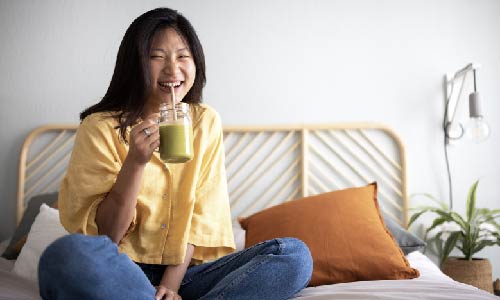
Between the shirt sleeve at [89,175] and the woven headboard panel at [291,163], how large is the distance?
122cm

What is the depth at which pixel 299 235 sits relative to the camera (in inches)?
72.9

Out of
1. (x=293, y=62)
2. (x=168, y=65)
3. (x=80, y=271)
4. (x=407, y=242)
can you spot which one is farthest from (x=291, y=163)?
(x=80, y=271)

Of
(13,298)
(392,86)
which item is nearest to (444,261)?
(392,86)

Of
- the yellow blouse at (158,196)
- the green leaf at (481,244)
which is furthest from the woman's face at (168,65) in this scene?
the green leaf at (481,244)

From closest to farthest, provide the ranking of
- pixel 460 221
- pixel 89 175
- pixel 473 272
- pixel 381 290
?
pixel 89 175 < pixel 381 290 < pixel 473 272 < pixel 460 221

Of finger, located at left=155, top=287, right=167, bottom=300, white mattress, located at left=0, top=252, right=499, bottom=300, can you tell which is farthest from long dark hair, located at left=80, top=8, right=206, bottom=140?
white mattress, located at left=0, top=252, right=499, bottom=300

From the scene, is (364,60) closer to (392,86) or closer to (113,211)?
(392,86)

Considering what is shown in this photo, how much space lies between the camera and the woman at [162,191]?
125 centimetres

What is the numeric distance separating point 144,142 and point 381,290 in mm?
721

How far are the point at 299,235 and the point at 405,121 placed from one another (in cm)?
99

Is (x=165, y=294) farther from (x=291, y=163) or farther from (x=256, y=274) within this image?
(x=291, y=163)

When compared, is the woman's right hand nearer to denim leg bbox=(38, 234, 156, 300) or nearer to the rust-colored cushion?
denim leg bbox=(38, 234, 156, 300)

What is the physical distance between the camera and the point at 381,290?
144 centimetres

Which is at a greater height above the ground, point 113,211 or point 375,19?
point 375,19
